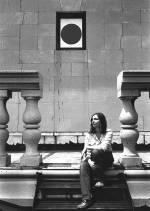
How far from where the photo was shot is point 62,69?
31.6 feet

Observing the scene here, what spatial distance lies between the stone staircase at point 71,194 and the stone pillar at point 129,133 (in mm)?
381

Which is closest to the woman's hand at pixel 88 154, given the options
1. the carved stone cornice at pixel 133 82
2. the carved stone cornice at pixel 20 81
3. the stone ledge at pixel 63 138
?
the carved stone cornice at pixel 133 82

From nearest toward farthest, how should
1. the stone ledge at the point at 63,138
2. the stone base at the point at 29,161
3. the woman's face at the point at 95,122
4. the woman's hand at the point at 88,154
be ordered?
the woman's hand at the point at 88,154
the woman's face at the point at 95,122
the stone base at the point at 29,161
the stone ledge at the point at 63,138

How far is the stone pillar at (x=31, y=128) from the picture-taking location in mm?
5438

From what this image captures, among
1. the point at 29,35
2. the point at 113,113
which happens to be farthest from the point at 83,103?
the point at 29,35

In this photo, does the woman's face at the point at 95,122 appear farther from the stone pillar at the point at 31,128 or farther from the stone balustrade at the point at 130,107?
the stone pillar at the point at 31,128

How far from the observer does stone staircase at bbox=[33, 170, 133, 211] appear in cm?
471

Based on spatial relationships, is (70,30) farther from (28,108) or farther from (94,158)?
(94,158)

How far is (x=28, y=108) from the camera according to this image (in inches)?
217

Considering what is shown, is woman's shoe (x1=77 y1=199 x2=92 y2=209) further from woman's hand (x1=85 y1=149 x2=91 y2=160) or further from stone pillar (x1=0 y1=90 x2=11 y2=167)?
stone pillar (x1=0 y1=90 x2=11 y2=167)

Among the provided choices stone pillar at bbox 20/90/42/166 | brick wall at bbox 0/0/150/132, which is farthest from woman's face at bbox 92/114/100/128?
brick wall at bbox 0/0/150/132

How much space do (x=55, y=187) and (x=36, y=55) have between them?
17.3ft

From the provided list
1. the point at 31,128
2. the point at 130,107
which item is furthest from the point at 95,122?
the point at 31,128

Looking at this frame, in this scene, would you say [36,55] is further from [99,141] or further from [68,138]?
[99,141]
